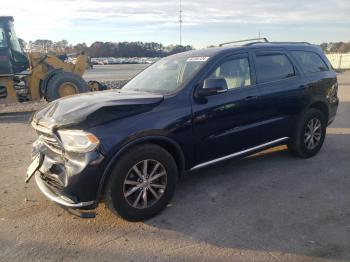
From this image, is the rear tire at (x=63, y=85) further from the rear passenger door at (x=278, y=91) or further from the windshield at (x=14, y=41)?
the rear passenger door at (x=278, y=91)

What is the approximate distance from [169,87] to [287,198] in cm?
198

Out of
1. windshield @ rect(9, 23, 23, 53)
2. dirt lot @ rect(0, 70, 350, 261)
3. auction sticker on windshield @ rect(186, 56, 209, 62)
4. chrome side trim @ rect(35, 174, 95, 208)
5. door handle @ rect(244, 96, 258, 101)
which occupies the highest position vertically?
windshield @ rect(9, 23, 23, 53)

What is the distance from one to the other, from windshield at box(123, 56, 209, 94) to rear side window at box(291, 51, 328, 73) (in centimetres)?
193

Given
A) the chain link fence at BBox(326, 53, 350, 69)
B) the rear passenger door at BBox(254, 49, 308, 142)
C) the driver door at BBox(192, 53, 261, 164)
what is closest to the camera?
the driver door at BBox(192, 53, 261, 164)

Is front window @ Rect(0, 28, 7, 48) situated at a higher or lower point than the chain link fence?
higher

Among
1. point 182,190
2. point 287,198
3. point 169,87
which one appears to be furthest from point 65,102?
point 287,198

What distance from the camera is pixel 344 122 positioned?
8844mm

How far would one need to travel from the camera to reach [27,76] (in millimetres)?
11750

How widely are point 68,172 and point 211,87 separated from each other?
181 cm

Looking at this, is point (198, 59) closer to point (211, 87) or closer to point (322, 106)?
point (211, 87)

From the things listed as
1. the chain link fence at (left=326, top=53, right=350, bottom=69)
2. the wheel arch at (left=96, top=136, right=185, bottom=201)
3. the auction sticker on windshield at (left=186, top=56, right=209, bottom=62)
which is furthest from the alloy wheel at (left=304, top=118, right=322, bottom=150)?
the chain link fence at (left=326, top=53, right=350, bottom=69)

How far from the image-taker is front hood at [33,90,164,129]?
354 centimetres

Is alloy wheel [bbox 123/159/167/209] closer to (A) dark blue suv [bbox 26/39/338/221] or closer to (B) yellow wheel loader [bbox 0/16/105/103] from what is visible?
(A) dark blue suv [bbox 26/39/338/221]

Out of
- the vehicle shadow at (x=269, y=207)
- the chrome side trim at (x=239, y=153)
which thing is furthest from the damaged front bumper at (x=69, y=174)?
the chrome side trim at (x=239, y=153)
